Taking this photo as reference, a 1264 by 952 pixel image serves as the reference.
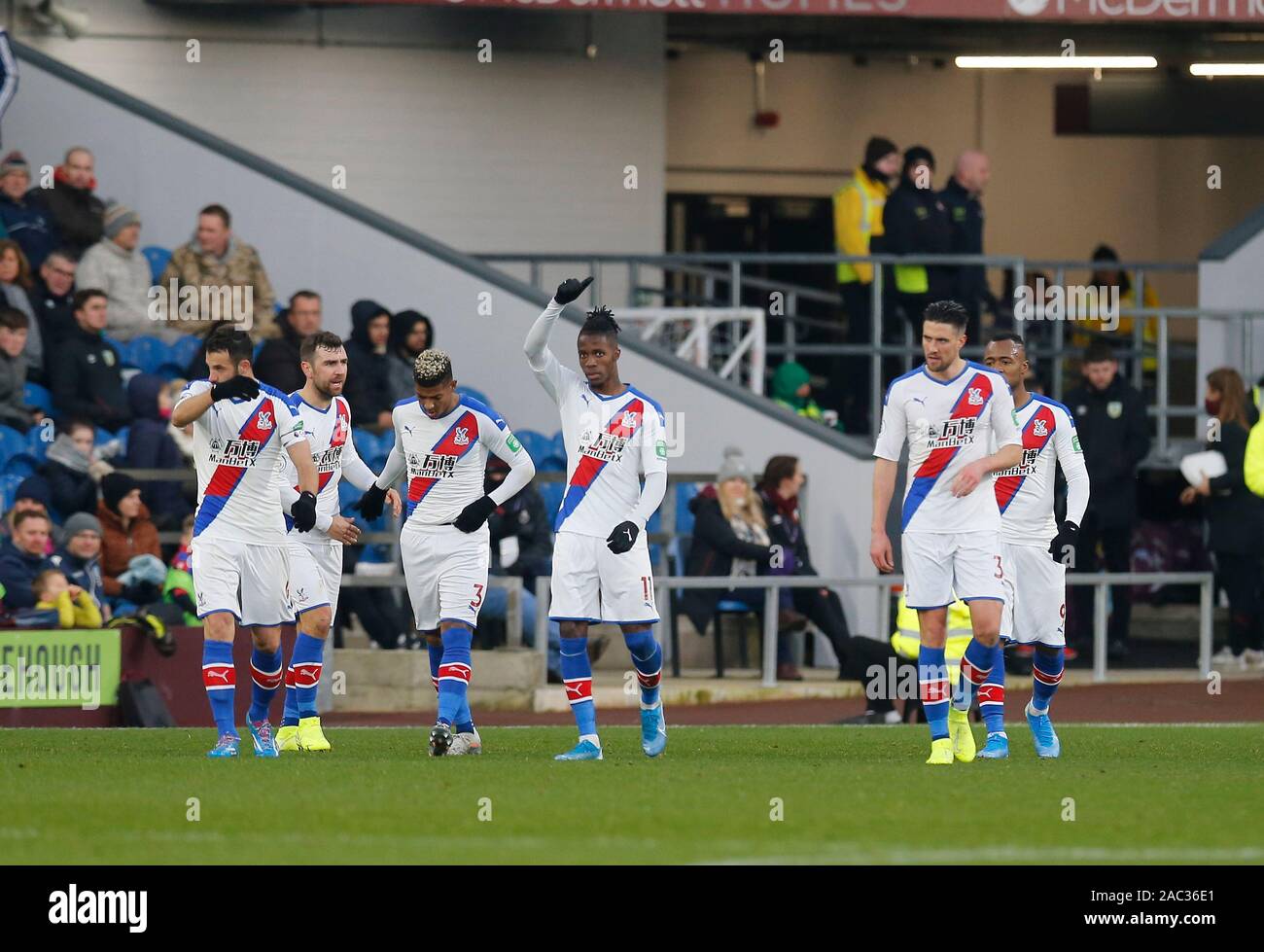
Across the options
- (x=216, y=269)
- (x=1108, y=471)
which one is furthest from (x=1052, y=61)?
(x=216, y=269)

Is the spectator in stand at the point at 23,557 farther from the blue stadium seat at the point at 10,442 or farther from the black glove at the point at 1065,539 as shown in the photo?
the black glove at the point at 1065,539

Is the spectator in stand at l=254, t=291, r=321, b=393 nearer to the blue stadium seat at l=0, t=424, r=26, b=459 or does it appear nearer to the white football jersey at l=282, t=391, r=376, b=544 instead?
the blue stadium seat at l=0, t=424, r=26, b=459

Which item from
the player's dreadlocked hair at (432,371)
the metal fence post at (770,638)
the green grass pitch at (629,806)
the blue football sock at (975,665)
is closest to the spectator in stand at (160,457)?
the metal fence post at (770,638)

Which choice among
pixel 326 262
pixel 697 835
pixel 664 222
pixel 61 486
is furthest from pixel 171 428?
pixel 697 835

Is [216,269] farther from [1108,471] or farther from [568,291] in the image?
[568,291]

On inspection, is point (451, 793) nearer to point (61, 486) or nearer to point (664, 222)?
point (61, 486)

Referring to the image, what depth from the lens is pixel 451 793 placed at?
10.1 meters

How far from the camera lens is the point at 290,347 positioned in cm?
1845

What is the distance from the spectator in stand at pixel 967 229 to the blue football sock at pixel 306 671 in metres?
10.2

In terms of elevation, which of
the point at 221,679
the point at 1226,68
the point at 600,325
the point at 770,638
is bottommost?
the point at 770,638

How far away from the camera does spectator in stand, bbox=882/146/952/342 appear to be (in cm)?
2109

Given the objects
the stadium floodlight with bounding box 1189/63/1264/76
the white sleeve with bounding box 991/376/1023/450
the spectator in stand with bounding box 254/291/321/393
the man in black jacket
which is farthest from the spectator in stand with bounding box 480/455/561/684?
the stadium floodlight with bounding box 1189/63/1264/76

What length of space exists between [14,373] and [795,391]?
7.10 metres
